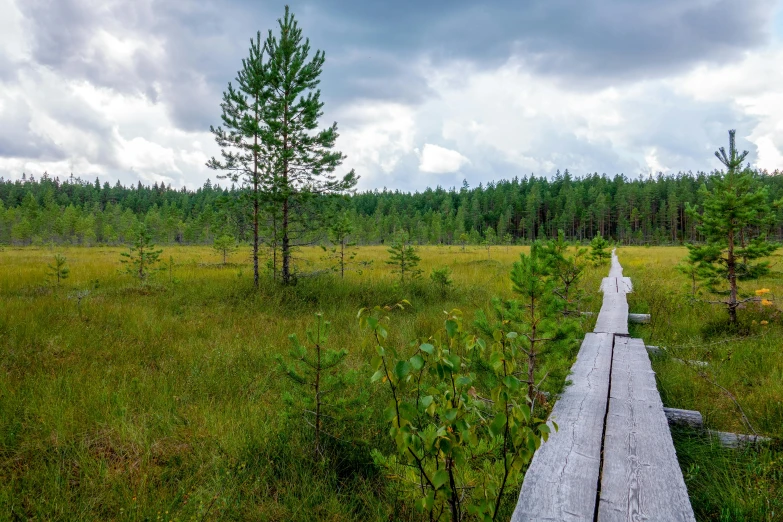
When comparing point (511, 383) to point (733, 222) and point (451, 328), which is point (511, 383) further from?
point (733, 222)

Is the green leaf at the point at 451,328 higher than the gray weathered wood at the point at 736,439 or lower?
higher

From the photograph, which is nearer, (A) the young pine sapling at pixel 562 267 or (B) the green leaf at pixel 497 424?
(B) the green leaf at pixel 497 424

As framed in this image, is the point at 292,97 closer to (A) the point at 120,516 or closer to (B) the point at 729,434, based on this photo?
(A) the point at 120,516

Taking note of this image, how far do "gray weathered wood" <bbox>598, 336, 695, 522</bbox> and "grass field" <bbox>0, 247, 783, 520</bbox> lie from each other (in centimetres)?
39

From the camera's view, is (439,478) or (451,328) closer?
(439,478)

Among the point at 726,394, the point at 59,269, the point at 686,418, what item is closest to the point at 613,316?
the point at 726,394

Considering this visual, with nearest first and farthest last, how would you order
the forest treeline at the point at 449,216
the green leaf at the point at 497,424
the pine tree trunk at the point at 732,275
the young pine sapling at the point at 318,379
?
1. the green leaf at the point at 497,424
2. the young pine sapling at the point at 318,379
3. the pine tree trunk at the point at 732,275
4. the forest treeline at the point at 449,216

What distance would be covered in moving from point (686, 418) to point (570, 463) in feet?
5.94

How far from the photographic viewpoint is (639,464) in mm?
2303

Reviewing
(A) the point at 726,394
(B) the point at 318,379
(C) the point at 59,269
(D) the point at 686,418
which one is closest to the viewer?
(B) the point at 318,379

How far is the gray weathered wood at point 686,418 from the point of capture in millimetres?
3254

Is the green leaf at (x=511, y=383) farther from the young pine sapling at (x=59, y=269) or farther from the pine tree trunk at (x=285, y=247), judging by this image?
the young pine sapling at (x=59, y=269)

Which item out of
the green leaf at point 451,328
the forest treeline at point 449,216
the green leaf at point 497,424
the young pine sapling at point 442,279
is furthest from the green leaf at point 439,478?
the forest treeline at point 449,216

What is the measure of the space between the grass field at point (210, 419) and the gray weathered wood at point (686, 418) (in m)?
0.19
